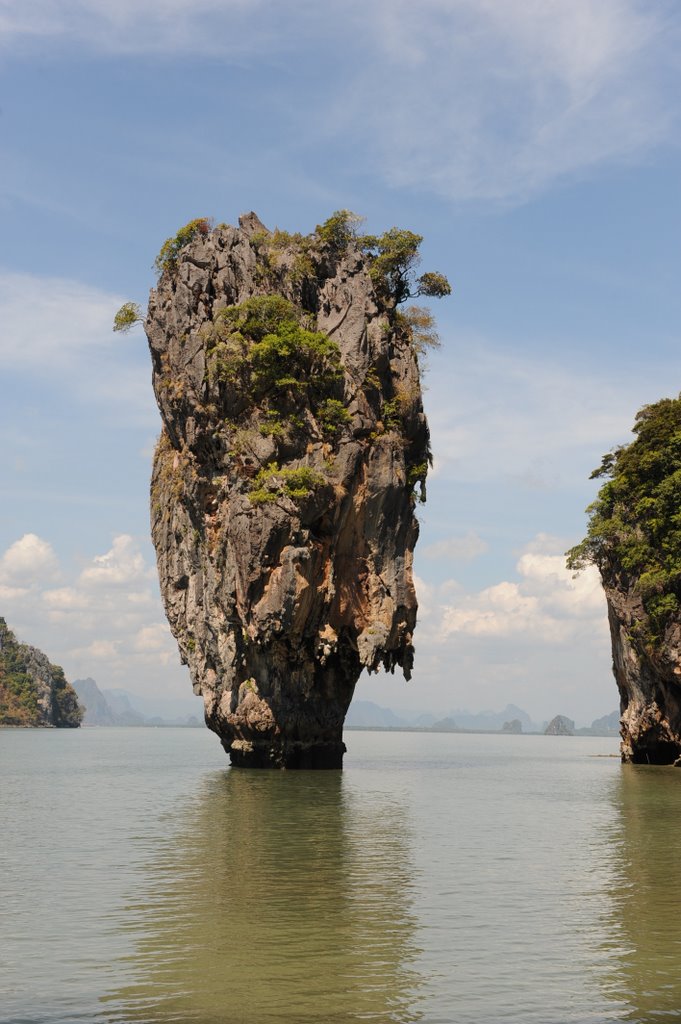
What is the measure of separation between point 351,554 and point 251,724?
825 cm

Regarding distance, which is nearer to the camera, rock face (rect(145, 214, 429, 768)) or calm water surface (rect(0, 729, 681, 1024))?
calm water surface (rect(0, 729, 681, 1024))

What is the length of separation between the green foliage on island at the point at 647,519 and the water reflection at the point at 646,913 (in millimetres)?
17919

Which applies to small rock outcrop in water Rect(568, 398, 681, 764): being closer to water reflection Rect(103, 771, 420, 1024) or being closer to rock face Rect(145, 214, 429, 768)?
rock face Rect(145, 214, 429, 768)

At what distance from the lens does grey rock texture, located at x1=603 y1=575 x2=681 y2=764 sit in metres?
47.3

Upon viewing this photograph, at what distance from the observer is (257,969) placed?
11547mm

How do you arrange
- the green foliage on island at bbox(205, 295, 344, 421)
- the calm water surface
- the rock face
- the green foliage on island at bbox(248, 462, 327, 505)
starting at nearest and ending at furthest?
the calm water surface → the green foliage on island at bbox(248, 462, 327, 505) → the rock face → the green foliage on island at bbox(205, 295, 344, 421)

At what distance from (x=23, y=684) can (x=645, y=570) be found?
12284 cm

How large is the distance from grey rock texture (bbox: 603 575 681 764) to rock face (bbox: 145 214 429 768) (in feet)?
46.2

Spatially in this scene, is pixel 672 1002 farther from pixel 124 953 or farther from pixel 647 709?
pixel 647 709

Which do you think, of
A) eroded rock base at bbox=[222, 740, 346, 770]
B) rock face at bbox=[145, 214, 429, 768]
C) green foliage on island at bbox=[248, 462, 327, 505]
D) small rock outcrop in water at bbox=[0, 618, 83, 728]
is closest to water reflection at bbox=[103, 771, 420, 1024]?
rock face at bbox=[145, 214, 429, 768]

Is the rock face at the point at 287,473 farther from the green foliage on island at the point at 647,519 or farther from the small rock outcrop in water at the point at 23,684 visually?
the small rock outcrop in water at the point at 23,684

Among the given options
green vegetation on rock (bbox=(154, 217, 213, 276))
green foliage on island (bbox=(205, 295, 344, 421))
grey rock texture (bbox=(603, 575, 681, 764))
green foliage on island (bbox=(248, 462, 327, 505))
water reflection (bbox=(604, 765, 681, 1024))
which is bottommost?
water reflection (bbox=(604, 765, 681, 1024))

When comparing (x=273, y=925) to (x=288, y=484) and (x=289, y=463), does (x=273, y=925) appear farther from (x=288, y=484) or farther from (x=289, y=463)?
(x=289, y=463)

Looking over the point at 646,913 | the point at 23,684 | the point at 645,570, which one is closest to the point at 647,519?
the point at 645,570
